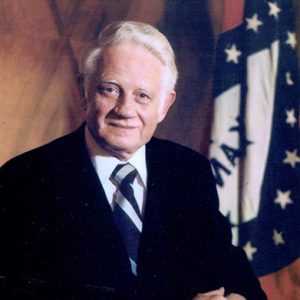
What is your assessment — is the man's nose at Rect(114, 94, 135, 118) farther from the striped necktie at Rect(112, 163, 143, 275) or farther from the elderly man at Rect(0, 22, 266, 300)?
the striped necktie at Rect(112, 163, 143, 275)

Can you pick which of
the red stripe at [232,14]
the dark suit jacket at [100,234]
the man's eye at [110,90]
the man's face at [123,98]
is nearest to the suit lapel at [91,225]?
the dark suit jacket at [100,234]

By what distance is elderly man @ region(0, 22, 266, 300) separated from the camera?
205cm

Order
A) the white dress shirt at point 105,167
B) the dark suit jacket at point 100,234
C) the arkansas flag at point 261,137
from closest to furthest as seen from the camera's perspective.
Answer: the dark suit jacket at point 100,234, the white dress shirt at point 105,167, the arkansas flag at point 261,137

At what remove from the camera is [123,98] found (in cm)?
212

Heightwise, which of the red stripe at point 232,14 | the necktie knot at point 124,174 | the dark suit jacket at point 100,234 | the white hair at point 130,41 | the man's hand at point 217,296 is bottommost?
the man's hand at point 217,296

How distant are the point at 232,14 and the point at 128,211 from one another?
3.49ft

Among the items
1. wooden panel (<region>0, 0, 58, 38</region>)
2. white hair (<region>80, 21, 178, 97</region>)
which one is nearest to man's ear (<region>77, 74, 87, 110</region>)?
white hair (<region>80, 21, 178, 97</region>)

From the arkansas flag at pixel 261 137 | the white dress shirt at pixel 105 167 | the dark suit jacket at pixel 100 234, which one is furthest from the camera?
the arkansas flag at pixel 261 137

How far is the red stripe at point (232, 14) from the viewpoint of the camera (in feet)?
7.68

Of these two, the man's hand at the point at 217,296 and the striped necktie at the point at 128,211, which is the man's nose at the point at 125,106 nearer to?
the striped necktie at the point at 128,211

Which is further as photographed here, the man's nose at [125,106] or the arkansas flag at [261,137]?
the arkansas flag at [261,137]

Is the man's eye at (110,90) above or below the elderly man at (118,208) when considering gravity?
above

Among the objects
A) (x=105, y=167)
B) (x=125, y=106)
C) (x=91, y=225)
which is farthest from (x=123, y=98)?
(x=91, y=225)

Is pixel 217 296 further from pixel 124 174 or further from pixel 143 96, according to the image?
pixel 143 96
